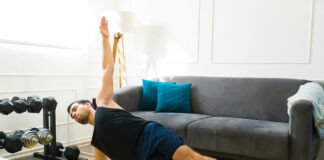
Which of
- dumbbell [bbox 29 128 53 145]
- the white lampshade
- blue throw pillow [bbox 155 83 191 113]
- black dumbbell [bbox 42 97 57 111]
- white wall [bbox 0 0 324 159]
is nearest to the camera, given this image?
dumbbell [bbox 29 128 53 145]

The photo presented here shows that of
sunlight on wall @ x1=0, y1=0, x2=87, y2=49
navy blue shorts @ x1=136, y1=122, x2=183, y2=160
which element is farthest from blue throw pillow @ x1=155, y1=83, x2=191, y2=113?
navy blue shorts @ x1=136, y1=122, x2=183, y2=160

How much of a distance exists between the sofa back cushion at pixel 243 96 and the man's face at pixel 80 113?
1.61 m

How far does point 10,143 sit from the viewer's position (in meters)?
2.22

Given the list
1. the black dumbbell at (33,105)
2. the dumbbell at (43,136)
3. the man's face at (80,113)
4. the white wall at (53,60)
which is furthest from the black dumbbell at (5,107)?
the man's face at (80,113)

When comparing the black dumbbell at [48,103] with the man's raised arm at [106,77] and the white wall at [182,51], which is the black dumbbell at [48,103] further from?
the man's raised arm at [106,77]

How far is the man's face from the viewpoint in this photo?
1.88 m

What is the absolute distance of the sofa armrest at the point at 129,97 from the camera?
9.89ft

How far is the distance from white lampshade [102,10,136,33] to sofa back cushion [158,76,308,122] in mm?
1084

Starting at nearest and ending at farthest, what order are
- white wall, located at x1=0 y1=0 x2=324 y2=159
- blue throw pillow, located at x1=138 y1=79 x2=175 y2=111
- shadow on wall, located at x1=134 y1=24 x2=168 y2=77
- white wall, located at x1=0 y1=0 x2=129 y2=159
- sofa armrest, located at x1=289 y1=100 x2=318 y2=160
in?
sofa armrest, located at x1=289 y1=100 x2=318 y2=160, white wall, located at x1=0 y1=0 x2=129 y2=159, white wall, located at x1=0 y1=0 x2=324 y2=159, blue throw pillow, located at x1=138 y1=79 x2=175 y2=111, shadow on wall, located at x1=134 y1=24 x2=168 y2=77

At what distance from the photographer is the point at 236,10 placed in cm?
340

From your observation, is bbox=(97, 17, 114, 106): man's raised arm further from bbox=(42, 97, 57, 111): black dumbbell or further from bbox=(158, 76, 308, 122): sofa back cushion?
bbox=(158, 76, 308, 122): sofa back cushion

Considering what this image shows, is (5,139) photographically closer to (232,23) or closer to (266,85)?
(266,85)

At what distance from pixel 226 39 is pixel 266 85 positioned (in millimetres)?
877

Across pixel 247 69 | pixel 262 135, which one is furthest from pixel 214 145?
pixel 247 69
